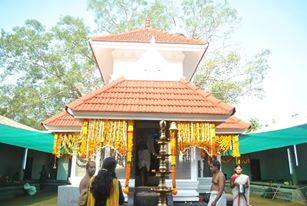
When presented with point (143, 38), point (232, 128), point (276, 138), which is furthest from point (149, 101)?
point (276, 138)

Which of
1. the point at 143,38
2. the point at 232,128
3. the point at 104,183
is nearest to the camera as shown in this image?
the point at 104,183

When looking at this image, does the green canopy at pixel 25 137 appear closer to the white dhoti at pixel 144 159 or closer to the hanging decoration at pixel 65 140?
the hanging decoration at pixel 65 140

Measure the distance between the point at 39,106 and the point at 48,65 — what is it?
3.44 metres

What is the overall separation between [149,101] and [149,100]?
0.20 feet

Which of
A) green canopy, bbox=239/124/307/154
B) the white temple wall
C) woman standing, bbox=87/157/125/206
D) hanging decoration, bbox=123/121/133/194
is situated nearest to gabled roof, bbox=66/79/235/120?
hanging decoration, bbox=123/121/133/194

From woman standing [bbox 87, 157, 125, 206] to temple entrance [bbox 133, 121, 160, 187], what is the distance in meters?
6.29

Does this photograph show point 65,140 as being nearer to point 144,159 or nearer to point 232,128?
point 144,159

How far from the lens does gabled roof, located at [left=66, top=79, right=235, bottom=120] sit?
25.6 feet

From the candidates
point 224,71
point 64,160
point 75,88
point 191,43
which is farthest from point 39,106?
point 191,43

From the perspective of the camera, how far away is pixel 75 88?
23859 mm

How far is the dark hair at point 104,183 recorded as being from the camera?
12.6 ft

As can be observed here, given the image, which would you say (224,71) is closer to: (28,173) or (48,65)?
(48,65)

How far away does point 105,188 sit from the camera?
3850mm

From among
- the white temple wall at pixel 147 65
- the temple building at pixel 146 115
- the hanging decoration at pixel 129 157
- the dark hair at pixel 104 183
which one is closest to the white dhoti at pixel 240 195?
the temple building at pixel 146 115
